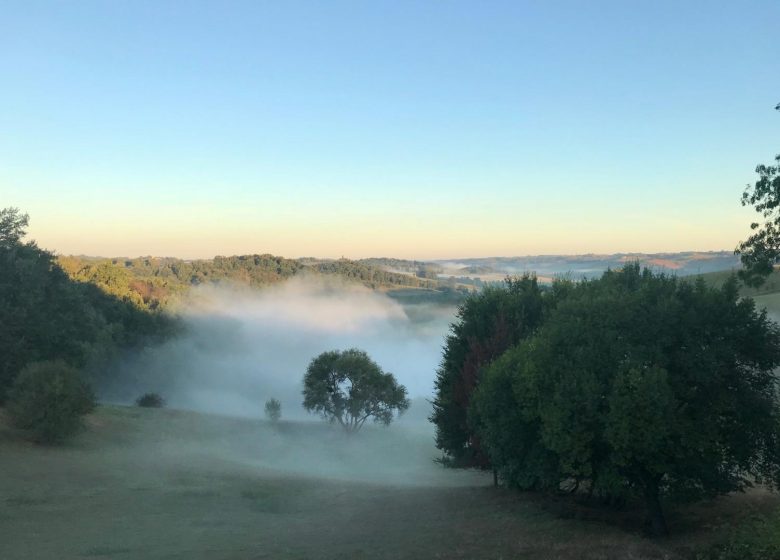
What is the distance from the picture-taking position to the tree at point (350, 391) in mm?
74250

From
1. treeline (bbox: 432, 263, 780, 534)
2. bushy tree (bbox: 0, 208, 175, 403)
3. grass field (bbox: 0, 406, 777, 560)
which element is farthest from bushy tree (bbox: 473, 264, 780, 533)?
bushy tree (bbox: 0, 208, 175, 403)

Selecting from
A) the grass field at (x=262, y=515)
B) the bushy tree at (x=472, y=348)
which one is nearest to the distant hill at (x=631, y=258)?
the bushy tree at (x=472, y=348)

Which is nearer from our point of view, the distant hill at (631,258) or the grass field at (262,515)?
the grass field at (262,515)

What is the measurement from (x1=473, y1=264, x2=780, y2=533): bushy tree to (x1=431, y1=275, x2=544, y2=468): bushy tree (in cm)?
1057

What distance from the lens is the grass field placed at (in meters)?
18.9

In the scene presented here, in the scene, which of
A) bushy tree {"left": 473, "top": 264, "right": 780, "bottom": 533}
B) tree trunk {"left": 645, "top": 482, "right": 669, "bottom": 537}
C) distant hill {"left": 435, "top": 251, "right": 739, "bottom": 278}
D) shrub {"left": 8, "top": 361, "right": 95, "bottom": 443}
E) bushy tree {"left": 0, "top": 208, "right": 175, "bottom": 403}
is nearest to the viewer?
bushy tree {"left": 473, "top": 264, "right": 780, "bottom": 533}

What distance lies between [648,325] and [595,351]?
2171 mm

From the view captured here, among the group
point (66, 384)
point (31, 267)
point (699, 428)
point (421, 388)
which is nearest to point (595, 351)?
point (699, 428)

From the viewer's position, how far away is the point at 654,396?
63.9 feet

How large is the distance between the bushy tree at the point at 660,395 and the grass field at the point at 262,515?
1981mm

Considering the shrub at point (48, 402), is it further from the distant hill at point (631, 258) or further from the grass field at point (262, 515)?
the distant hill at point (631, 258)

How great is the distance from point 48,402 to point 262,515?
74.2 feet

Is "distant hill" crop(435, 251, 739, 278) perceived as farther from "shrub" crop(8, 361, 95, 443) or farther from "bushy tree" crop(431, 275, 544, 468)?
"shrub" crop(8, 361, 95, 443)

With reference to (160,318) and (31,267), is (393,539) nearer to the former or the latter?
(31,267)
